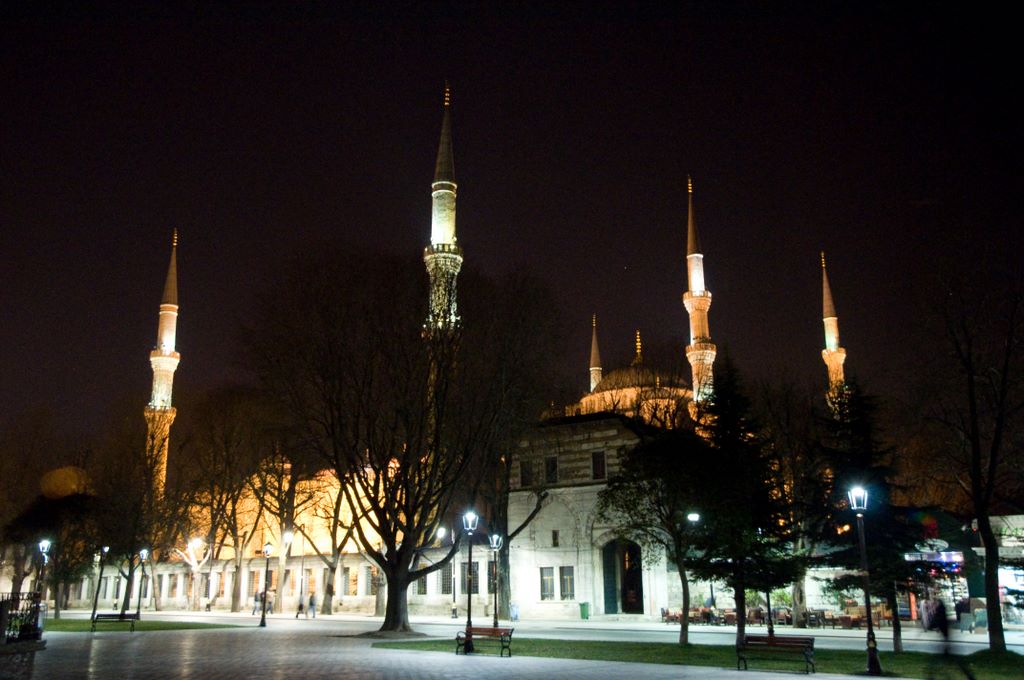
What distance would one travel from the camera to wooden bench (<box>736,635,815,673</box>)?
17.5 meters

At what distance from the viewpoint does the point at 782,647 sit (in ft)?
59.4

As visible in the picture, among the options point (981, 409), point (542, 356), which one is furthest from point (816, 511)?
point (542, 356)

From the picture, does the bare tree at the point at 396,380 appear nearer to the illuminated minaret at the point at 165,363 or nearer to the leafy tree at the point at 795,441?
the leafy tree at the point at 795,441

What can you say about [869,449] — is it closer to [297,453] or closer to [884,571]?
[884,571]

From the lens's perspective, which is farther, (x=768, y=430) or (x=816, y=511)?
(x=768, y=430)

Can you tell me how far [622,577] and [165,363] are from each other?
116 feet

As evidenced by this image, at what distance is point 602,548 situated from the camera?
4441 centimetres

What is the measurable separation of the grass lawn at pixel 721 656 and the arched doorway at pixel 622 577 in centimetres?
1788

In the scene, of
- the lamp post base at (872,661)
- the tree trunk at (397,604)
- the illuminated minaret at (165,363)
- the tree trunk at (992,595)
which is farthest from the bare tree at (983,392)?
the illuminated minaret at (165,363)

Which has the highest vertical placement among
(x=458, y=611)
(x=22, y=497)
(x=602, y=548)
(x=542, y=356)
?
(x=542, y=356)

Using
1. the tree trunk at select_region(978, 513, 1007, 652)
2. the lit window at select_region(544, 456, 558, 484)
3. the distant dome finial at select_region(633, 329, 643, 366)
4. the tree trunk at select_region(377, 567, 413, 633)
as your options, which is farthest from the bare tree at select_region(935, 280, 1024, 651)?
the distant dome finial at select_region(633, 329, 643, 366)

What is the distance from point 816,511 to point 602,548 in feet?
64.4

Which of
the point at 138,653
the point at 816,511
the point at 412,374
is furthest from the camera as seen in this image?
the point at 412,374

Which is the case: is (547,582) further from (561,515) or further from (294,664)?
(294,664)
